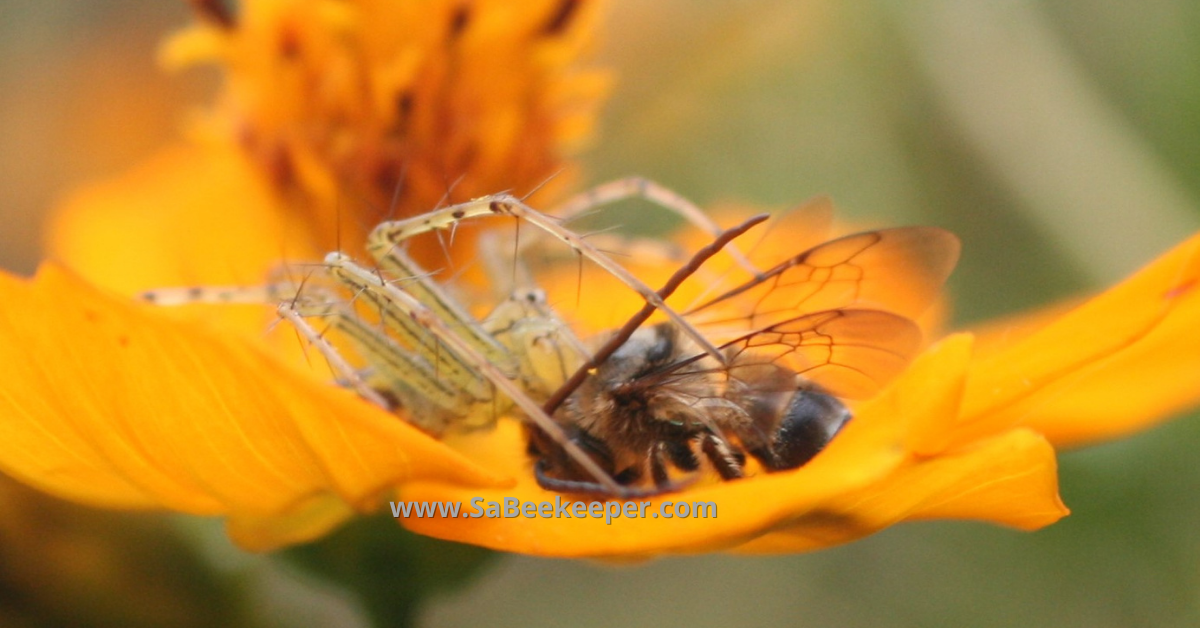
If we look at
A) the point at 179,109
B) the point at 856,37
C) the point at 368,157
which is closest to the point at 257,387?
the point at 368,157

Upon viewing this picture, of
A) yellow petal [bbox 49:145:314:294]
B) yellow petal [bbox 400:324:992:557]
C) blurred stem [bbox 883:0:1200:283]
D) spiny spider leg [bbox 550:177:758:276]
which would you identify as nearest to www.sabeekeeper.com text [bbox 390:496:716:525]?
yellow petal [bbox 400:324:992:557]

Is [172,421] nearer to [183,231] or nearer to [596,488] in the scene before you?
[596,488]

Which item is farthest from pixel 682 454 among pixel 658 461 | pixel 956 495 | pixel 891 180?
pixel 891 180

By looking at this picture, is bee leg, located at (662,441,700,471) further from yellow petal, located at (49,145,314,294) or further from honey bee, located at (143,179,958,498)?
yellow petal, located at (49,145,314,294)

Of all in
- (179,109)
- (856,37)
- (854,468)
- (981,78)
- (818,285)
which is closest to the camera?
(854,468)

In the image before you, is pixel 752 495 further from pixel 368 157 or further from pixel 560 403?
pixel 368 157

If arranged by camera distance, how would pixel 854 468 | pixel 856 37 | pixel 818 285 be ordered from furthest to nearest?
pixel 856 37, pixel 818 285, pixel 854 468

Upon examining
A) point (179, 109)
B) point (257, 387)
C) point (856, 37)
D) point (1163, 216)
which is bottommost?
point (1163, 216)
